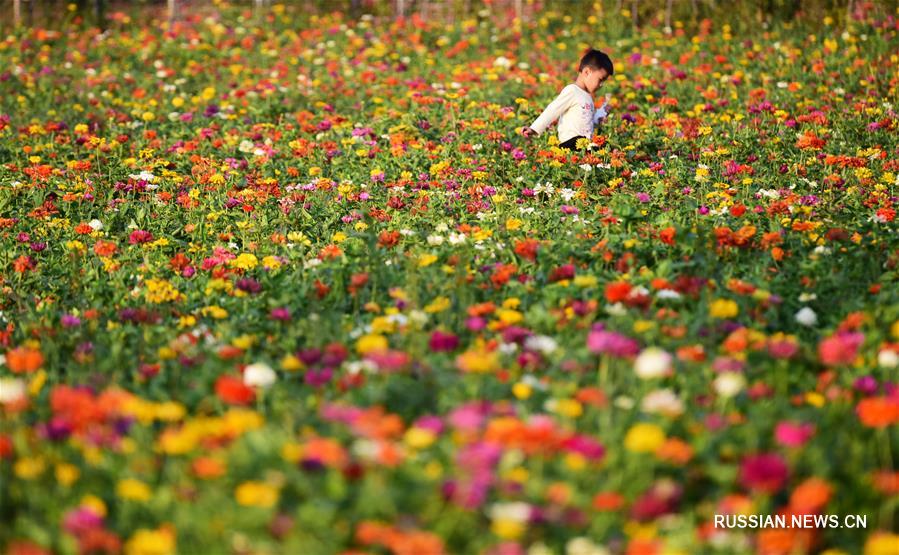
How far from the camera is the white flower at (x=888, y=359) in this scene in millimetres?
3113

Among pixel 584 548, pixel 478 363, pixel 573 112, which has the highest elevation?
pixel 573 112

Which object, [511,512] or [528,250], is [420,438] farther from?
[528,250]

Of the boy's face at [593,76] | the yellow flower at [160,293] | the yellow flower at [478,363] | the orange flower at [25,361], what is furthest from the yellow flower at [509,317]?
the boy's face at [593,76]

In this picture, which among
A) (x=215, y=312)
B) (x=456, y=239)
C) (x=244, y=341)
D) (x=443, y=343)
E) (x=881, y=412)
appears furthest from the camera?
(x=456, y=239)

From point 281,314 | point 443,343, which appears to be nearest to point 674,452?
point 443,343

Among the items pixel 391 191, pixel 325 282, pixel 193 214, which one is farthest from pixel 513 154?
pixel 325 282

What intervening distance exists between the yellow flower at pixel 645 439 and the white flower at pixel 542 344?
2.94 ft

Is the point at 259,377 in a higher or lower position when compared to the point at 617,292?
lower

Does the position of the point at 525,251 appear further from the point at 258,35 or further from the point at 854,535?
the point at 258,35

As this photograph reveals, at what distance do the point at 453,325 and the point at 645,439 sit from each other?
4.93 feet

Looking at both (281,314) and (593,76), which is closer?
(281,314)

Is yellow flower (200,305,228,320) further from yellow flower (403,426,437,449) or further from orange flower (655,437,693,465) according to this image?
orange flower (655,437,693,465)

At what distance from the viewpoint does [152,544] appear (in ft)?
6.87

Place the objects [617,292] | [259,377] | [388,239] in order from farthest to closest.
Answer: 1. [388,239]
2. [617,292]
3. [259,377]
